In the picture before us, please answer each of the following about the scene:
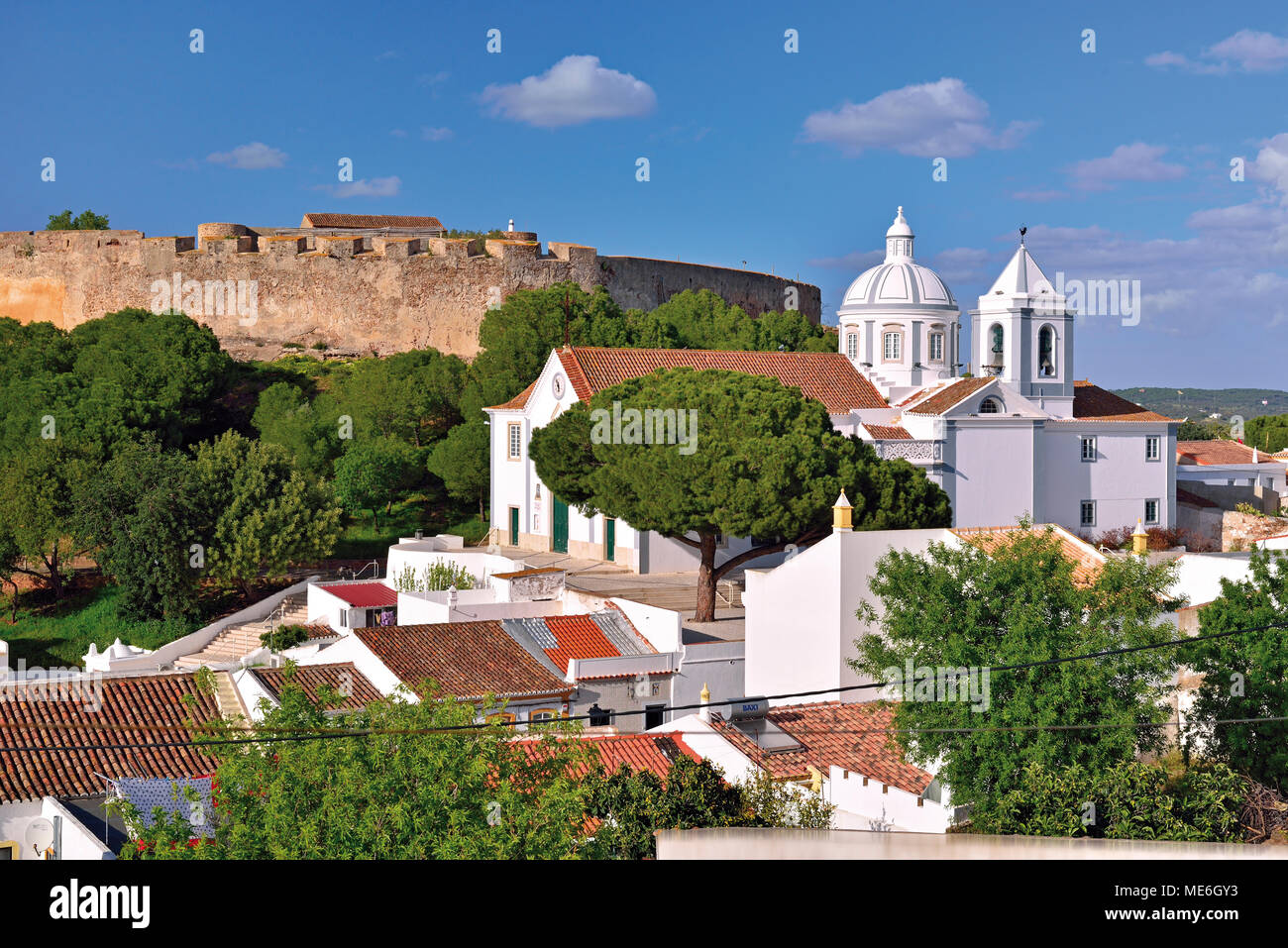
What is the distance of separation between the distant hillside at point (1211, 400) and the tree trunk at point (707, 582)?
5712 centimetres

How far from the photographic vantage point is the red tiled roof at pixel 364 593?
27.6m

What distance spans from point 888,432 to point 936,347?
498 cm

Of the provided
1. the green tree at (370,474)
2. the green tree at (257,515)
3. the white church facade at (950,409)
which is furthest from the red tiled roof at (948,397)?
the green tree at (370,474)

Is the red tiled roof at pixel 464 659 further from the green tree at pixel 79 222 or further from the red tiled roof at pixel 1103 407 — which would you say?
the green tree at pixel 79 222

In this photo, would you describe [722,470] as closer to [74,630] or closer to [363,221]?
[74,630]

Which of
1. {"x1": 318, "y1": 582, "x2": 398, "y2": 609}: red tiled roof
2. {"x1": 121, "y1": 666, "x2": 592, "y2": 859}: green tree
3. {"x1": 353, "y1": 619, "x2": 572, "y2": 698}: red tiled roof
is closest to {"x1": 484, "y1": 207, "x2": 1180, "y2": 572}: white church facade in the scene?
{"x1": 318, "y1": 582, "x2": 398, "y2": 609}: red tiled roof

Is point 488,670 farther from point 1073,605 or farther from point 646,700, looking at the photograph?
point 1073,605

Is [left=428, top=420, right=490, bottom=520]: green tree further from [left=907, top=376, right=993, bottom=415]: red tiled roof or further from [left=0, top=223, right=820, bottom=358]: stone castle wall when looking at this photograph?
[left=0, top=223, right=820, bottom=358]: stone castle wall

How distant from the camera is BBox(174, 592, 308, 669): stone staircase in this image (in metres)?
27.0

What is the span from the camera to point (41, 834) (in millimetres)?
14172

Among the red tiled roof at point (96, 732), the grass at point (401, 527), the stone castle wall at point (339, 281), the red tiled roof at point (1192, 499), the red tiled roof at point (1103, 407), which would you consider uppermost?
the stone castle wall at point (339, 281)
